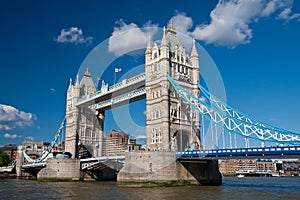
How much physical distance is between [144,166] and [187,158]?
4194mm

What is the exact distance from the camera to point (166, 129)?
1455 inches

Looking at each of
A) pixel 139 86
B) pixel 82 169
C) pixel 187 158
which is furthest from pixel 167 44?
pixel 82 169

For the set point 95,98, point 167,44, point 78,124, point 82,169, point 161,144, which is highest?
point 167,44

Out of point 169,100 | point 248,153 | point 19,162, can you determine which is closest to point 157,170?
point 248,153

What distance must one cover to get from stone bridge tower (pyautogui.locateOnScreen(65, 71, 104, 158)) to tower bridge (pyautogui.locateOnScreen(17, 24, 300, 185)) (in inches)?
6.7

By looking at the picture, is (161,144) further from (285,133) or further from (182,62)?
(285,133)

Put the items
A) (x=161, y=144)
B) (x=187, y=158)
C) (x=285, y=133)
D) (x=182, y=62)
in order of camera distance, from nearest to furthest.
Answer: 1. (x=285, y=133)
2. (x=187, y=158)
3. (x=161, y=144)
4. (x=182, y=62)

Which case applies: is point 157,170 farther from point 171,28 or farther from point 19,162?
point 19,162

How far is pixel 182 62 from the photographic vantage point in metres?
41.0

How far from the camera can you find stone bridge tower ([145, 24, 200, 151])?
37641mm

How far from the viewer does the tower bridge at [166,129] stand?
30541 mm

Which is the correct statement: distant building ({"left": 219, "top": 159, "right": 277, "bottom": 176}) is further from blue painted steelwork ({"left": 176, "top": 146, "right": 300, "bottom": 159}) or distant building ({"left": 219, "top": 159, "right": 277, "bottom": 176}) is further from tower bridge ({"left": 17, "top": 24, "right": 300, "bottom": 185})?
blue painted steelwork ({"left": 176, "top": 146, "right": 300, "bottom": 159})

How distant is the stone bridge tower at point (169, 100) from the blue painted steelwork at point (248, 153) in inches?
226

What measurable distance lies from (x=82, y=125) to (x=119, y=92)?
41.1ft
